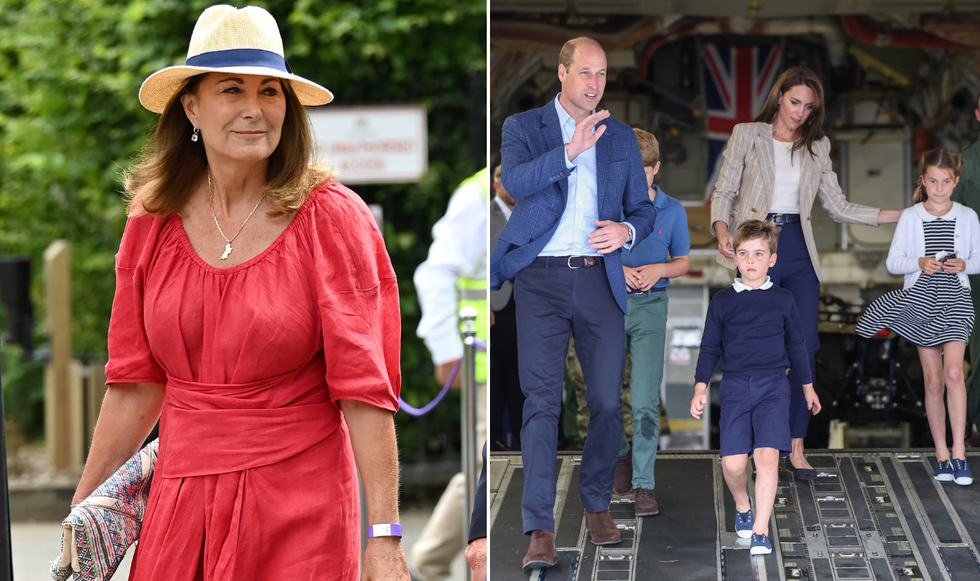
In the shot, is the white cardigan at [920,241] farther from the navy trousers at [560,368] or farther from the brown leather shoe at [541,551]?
the brown leather shoe at [541,551]

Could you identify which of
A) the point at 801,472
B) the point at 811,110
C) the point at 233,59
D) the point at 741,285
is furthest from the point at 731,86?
the point at 233,59

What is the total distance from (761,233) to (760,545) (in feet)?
2.32

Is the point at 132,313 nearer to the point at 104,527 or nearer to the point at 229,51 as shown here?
the point at 104,527

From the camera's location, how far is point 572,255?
2.50 m

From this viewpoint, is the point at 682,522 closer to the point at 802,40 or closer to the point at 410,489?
the point at 802,40

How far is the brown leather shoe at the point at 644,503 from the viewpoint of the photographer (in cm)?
259

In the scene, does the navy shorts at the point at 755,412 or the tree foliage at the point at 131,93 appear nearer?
the navy shorts at the point at 755,412

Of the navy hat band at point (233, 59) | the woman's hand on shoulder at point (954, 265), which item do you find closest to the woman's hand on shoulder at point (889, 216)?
the woman's hand on shoulder at point (954, 265)

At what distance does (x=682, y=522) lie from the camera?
2562 mm

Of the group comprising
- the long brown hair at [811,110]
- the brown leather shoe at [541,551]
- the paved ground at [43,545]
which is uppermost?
the long brown hair at [811,110]

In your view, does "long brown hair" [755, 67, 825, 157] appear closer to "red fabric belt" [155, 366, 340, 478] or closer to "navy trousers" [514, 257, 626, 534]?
"navy trousers" [514, 257, 626, 534]

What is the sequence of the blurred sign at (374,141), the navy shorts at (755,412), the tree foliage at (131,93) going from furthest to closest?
1. the tree foliage at (131,93)
2. the blurred sign at (374,141)
3. the navy shorts at (755,412)

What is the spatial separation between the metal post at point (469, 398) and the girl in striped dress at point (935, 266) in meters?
1.69

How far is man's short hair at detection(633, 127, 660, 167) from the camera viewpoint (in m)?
2.48
